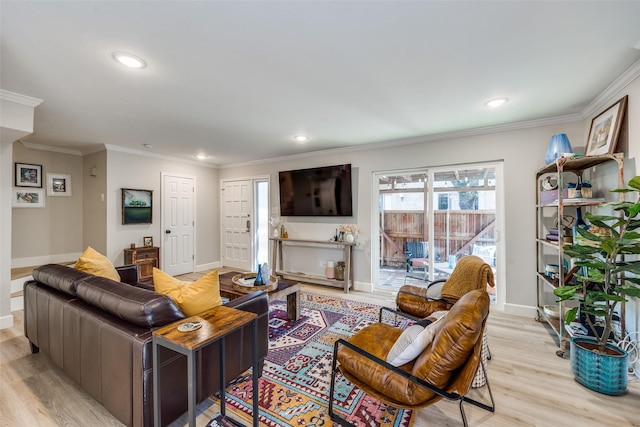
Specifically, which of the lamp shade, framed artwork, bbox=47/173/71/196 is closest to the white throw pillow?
the lamp shade

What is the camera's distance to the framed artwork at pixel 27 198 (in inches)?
166

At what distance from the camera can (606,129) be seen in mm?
2469

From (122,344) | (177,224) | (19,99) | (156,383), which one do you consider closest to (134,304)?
(122,344)

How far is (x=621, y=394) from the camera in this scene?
6.25ft

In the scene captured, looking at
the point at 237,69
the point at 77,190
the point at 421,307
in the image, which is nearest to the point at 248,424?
the point at 421,307

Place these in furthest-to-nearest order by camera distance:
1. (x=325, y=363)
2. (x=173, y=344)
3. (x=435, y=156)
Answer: (x=435, y=156), (x=325, y=363), (x=173, y=344)

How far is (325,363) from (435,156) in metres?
3.15

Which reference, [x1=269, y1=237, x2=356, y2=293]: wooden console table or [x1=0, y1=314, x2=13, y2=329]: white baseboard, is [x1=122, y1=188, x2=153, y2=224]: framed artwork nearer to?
[x1=0, y1=314, x2=13, y2=329]: white baseboard

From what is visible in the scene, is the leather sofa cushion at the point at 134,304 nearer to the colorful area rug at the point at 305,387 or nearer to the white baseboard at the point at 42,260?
the colorful area rug at the point at 305,387

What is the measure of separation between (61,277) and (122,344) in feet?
3.84

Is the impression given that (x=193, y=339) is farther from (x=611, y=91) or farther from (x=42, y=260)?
(x=42, y=260)

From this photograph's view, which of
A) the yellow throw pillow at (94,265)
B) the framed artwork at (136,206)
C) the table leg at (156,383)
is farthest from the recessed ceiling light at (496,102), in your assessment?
the framed artwork at (136,206)

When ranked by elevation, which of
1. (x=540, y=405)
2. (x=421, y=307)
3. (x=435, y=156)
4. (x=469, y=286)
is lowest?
(x=540, y=405)

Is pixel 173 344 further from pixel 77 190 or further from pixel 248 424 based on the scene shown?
pixel 77 190
